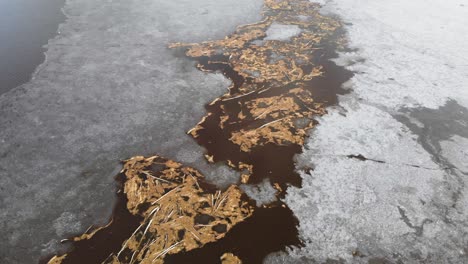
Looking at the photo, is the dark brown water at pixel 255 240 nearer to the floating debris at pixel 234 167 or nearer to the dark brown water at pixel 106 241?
the floating debris at pixel 234 167

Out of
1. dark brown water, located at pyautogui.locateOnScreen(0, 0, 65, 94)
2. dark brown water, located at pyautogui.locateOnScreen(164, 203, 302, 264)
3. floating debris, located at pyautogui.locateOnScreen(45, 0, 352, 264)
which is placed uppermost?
dark brown water, located at pyautogui.locateOnScreen(164, 203, 302, 264)

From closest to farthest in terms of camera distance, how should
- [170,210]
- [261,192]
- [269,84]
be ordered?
[170,210], [261,192], [269,84]

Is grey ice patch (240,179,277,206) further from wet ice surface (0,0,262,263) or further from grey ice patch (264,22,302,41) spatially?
grey ice patch (264,22,302,41)

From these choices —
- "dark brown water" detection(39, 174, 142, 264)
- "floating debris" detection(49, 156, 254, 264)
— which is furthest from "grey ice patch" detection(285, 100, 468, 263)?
"dark brown water" detection(39, 174, 142, 264)

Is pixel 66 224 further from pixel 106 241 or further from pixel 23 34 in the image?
pixel 23 34

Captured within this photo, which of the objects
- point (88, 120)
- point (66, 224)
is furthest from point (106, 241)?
point (88, 120)
